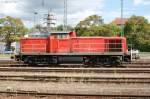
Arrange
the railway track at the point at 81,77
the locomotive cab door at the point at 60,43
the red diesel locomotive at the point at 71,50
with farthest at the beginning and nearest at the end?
the locomotive cab door at the point at 60,43 → the red diesel locomotive at the point at 71,50 → the railway track at the point at 81,77

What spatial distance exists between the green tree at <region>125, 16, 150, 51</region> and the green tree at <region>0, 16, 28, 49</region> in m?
28.7

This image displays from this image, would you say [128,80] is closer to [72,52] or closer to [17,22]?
[72,52]

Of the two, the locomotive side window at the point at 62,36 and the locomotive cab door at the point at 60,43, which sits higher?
the locomotive side window at the point at 62,36

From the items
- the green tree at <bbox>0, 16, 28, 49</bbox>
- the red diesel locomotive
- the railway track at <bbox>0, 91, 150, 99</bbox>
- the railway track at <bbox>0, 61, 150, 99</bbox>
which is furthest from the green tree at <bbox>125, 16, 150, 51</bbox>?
the railway track at <bbox>0, 91, 150, 99</bbox>

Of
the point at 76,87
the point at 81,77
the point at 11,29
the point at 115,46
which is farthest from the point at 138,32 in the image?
the point at 76,87

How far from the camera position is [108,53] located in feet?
90.3

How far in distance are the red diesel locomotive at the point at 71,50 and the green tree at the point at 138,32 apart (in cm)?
6248

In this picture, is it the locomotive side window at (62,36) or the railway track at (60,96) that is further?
the locomotive side window at (62,36)

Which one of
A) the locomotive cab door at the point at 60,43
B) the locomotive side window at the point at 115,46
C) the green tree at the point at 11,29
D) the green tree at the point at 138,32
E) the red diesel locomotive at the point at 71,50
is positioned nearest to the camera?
the red diesel locomotive at the point at 71,50

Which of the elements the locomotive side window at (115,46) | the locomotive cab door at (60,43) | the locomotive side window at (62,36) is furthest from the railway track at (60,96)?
the locomotive side window at (115,46)

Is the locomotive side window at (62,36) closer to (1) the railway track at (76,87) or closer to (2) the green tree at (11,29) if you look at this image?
(1) the railway track at (76,87)

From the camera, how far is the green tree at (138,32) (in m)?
91.1

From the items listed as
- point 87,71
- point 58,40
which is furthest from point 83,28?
point 87,71

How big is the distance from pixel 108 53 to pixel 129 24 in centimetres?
7483
